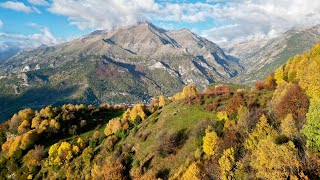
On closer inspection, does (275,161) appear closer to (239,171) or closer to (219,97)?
(239,171)

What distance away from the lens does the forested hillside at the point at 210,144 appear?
62.2 meters

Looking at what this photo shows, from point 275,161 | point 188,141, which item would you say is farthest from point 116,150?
point 275,161

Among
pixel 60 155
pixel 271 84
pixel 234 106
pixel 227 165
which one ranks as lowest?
pixel 60 155

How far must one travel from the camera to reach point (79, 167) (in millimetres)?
132125

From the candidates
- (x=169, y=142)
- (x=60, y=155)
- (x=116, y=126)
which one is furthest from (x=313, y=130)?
(x=60, y=155)

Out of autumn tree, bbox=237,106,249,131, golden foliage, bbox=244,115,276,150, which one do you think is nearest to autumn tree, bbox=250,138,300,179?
golden foliage, bbox=244,115,276,150

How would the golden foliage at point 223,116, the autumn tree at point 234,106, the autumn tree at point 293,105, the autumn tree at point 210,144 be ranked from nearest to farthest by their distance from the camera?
1. the autumn tree at point 293,105
2. the autumn tree at point 210,144
3. the golden foliage at point 223,116
4. the autumn tree at point 234,106

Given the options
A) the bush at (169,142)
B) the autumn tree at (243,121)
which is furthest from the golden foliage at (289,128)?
the bush at (169,142)

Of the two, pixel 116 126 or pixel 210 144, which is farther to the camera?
pixel 116 126

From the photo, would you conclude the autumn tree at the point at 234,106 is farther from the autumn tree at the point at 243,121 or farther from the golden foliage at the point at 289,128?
the golden foliage at the point at 289,128

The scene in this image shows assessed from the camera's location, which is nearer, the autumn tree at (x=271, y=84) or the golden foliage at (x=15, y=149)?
the autumn tree at (x=271, y=84)

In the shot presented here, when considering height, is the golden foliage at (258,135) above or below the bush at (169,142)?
above

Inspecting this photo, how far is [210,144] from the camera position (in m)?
85.0

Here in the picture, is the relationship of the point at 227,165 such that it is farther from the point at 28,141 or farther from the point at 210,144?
the point at 28,141
